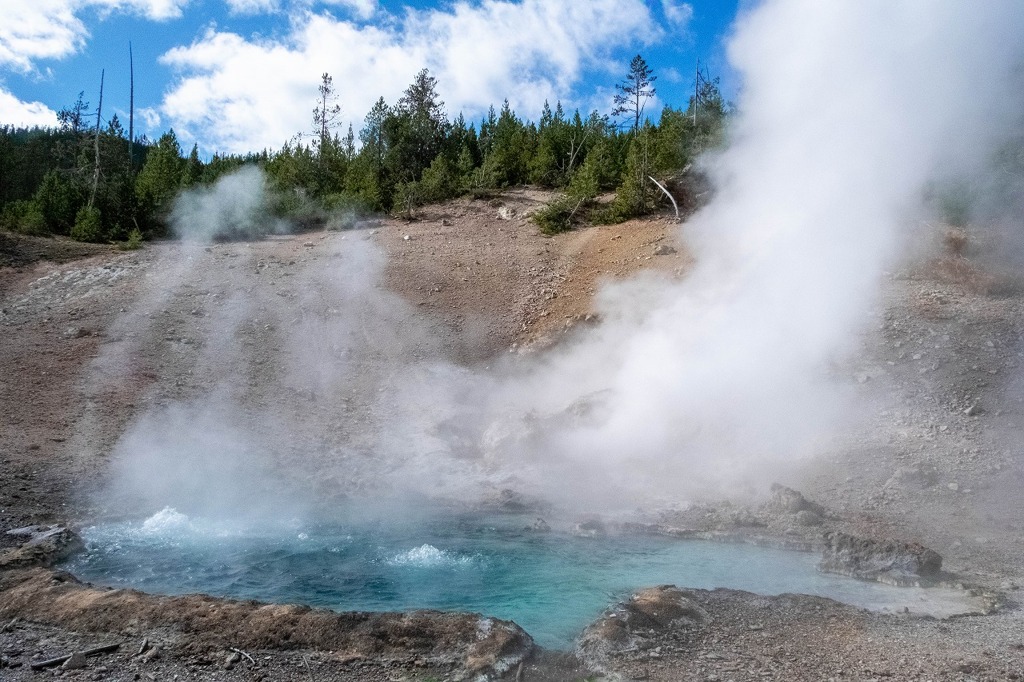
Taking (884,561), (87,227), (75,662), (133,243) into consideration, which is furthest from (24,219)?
(884,561)

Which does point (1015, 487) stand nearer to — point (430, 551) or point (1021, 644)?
point (1021, 644)

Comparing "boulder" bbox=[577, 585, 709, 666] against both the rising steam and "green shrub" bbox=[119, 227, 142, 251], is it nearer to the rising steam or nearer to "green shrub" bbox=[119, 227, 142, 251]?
the rising steam

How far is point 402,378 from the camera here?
1340 cm

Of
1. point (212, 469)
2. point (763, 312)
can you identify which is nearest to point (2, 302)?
point (212, 469)

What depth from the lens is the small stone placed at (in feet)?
15.7

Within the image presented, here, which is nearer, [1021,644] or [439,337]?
[1021,644]

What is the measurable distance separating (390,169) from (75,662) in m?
23.3

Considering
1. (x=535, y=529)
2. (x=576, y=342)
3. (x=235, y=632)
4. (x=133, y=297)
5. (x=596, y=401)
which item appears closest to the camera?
(x=235, y=632)

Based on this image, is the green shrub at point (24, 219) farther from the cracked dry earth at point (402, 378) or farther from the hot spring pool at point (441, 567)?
the hot spring pool at point (441, 567)

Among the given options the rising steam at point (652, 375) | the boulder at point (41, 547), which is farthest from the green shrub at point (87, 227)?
the boulder at point (41, 547)

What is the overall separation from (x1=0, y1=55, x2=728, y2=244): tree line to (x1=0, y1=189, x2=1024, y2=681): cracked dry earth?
1.46m

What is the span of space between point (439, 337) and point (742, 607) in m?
10.2

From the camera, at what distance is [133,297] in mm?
15578

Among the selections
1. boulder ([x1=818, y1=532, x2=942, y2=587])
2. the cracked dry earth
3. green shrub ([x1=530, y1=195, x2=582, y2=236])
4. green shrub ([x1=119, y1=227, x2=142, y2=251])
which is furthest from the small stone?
green shrub ([x1=530, y1=195, x2=582, y2=236])
